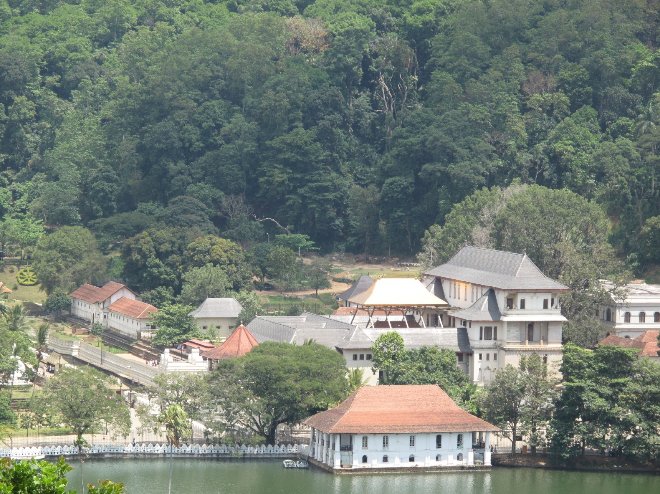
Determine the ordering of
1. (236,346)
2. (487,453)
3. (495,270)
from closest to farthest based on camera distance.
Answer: (487,453), (236,346), (495,270)

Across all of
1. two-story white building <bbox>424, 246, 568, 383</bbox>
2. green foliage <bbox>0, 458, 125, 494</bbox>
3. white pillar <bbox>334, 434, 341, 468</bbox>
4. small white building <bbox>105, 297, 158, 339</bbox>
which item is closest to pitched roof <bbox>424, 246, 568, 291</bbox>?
two-story white building <bbox>424, 246, 568, 383</bbox>

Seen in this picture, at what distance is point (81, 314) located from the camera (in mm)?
99688

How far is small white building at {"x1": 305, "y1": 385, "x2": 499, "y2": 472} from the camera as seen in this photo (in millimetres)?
66562

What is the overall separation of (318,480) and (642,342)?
20.4 metres

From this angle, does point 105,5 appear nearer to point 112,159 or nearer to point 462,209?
point 112,159

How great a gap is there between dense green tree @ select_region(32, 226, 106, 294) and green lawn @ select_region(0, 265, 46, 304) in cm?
99

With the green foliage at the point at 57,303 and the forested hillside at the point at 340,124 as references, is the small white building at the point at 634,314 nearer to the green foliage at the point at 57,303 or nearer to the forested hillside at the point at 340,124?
the forested hillside at the point at 340,124

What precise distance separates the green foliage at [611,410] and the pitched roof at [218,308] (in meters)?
24.9

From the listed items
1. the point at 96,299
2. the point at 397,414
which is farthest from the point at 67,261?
the point at 397,414

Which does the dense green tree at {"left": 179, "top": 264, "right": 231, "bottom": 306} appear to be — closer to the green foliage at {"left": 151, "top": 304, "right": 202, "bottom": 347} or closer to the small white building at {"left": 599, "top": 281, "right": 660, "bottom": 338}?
the green foliage at {"left": 151, "top": 304, "right": 202, "bottom": 347}

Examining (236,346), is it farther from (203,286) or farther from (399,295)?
(203,286)

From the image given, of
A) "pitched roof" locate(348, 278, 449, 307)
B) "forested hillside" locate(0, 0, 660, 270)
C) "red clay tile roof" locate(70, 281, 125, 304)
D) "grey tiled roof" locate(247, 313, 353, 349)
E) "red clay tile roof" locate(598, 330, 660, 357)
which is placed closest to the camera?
"grey tiled roof" locate(247, 313, 353, 349)

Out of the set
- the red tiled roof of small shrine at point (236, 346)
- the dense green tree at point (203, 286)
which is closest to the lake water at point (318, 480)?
the red tiled roof of small shrine at point (236, 346)

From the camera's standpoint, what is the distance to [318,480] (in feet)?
214
